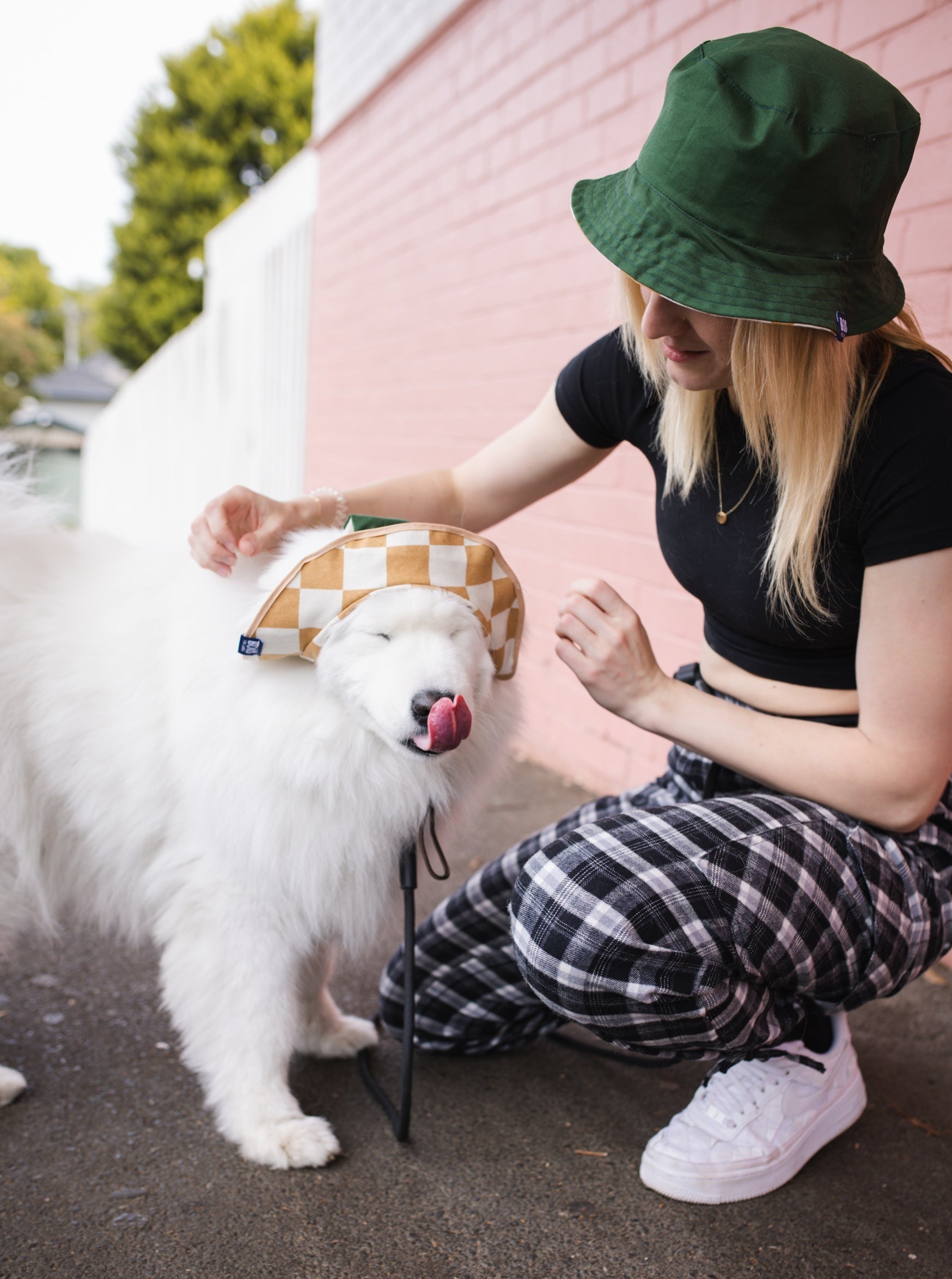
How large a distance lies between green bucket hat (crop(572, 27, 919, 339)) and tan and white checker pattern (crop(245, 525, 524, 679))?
1.53 ft

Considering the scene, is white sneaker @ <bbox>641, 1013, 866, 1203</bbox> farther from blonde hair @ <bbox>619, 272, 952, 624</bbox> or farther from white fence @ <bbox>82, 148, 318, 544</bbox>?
white fence @ <bbox>82, 148, 318, 544</bbox>

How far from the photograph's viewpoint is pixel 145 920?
1795 mm

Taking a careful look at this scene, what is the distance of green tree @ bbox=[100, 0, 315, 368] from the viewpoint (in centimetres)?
2203

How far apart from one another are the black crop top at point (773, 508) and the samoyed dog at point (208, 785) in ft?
1.37

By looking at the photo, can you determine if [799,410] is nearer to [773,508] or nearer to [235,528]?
[773,508]

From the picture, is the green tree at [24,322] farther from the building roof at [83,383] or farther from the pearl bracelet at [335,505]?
the pearl bracelet at [335,505]

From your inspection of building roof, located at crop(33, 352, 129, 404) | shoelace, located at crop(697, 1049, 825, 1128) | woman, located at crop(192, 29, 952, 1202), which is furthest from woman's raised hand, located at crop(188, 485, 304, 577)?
building roof, located at crop(33, 352, 129, 404)

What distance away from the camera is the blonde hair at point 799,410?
1.38 metres

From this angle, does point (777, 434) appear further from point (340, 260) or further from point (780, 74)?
point (340, 260)

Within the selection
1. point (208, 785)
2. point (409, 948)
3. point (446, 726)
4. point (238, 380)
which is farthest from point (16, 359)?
point (446, 726)

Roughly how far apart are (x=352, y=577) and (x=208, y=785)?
1.45 ft

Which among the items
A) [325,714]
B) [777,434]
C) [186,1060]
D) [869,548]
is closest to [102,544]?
[325,714]

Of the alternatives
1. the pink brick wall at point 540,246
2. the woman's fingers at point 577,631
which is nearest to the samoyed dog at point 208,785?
the woman's fingers at point 577,631

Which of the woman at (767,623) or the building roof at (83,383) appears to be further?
the building roof at (83,383)
